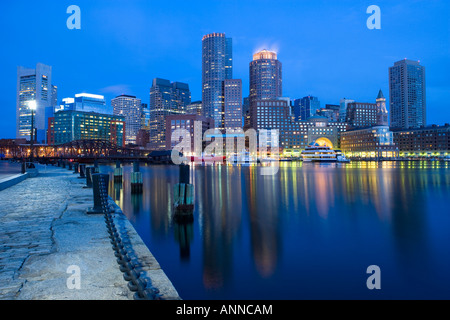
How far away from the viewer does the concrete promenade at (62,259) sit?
18.2 feet

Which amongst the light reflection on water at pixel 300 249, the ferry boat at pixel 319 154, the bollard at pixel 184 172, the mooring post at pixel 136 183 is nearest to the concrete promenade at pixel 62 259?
the light reflection on water at pixel 300 249

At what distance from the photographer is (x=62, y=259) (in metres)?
7.22

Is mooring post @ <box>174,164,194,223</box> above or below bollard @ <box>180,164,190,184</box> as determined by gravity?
below

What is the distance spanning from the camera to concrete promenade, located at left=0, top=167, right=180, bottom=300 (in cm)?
555

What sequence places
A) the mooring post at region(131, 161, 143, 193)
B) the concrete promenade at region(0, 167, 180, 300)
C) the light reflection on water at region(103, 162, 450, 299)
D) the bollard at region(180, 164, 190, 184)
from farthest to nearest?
the mooring post at region(131, 161, 143, 193) < the bollard at region(180, 164, 190, 184) < the light reflection on water at region(103, 162, 450, 299) < the concrete promenade at region(0, 167, 180, 300)

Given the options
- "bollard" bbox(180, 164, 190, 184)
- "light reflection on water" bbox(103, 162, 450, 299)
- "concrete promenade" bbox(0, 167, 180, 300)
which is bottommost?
"light reflection on water" bbox(103, 162, 450, 299)

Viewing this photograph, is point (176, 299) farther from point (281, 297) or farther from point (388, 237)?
point (388, 237)

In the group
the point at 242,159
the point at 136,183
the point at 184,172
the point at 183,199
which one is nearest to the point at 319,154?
the point at 242,159

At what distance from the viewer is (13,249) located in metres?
7.92

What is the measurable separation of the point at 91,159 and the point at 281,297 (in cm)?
15014

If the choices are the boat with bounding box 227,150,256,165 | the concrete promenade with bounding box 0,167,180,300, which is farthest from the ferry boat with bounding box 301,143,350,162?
the concrete promenade with bounding box 0,167,180,300

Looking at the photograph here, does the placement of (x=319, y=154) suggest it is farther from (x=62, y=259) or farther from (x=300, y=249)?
(x=62, y=259)

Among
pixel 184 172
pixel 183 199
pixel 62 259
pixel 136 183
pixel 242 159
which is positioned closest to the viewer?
pixel 62 259

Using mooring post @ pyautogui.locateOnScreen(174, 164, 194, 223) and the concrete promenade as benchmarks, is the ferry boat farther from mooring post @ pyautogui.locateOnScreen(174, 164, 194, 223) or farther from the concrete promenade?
the concrete promenade
